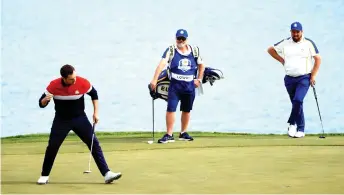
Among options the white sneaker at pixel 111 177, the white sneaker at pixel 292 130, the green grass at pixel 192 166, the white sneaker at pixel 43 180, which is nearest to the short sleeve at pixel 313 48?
the white sneaker at pixel 292 130

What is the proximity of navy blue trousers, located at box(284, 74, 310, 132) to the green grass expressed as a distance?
0.39 metres

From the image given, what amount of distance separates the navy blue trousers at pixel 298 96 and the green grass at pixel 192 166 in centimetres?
39

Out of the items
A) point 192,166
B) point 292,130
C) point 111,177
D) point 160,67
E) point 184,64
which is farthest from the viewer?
point 292,130

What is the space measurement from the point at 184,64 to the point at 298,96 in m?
2.21

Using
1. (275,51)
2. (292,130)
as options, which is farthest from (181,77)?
(292,130)

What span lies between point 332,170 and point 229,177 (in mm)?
1370

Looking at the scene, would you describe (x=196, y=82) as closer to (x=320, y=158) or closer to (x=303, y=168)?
(x=320, y=158)

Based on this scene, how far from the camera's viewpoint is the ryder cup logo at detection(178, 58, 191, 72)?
49.0 feet

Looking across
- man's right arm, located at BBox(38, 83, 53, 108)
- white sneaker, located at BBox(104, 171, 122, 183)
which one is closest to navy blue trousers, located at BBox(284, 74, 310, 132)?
white sneaker, located at BBox(104, 171, 122, 183)

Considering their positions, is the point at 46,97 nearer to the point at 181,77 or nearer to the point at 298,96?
the point at 181,77

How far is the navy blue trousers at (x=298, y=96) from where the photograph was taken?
1578 centimetres

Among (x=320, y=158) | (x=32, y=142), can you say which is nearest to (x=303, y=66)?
(x=320, y=158)

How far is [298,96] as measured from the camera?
15.8 metres

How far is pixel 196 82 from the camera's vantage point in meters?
15.3
